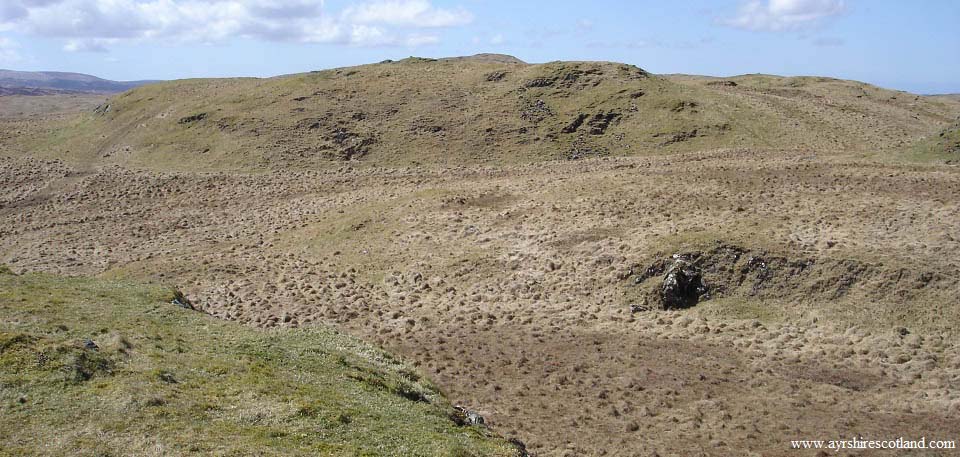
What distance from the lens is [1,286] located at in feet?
76.7

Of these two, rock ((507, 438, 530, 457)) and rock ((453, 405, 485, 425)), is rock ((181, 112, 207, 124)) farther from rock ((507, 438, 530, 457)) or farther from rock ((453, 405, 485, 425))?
rock ((507, 438, 530, 457))

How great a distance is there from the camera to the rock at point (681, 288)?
2827 cm

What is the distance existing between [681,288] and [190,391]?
2132 centimetres

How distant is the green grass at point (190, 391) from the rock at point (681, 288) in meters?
12.6

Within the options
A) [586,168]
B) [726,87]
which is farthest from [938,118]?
[586,168]

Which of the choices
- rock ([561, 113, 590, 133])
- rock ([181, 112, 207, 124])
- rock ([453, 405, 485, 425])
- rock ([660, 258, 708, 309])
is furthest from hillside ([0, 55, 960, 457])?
rock ([181, 112, 207, 124])

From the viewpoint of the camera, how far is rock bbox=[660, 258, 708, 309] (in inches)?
1113

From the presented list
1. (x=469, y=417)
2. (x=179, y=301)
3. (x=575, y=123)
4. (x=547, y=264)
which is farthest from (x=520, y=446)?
(x=575, y=123)

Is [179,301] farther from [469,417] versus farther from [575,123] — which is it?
[575,123]

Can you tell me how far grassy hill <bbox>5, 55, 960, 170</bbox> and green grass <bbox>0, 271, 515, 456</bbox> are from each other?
38.6 metres

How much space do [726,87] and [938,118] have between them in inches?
930

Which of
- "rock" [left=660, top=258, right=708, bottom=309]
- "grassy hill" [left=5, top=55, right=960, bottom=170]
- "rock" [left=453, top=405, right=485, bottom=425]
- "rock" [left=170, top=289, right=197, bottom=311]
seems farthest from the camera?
"grassy hill" [left=5, top=55, right=960, bottom=170]

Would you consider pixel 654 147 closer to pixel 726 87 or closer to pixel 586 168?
pixel 586 168

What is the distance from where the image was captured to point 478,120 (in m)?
67.2
